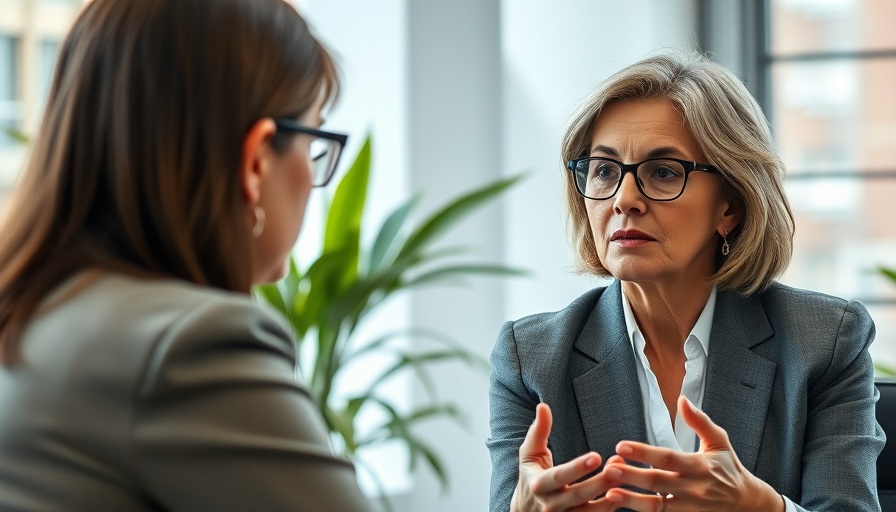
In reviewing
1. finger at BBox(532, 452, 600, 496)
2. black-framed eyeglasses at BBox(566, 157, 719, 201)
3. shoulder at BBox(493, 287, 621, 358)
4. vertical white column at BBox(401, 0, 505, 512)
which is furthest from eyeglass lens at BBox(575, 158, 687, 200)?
vertical white column at BBox(401, 0, 505, 512)

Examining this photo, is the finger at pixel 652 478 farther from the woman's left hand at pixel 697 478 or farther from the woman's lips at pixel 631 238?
the woman's lips at pixel 631 238

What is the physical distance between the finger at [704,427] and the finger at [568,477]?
5.2 inches

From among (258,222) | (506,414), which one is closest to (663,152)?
(506,414)

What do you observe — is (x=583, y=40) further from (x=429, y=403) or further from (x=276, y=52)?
(x=276, y=52)

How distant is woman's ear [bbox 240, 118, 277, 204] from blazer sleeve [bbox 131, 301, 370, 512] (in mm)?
179

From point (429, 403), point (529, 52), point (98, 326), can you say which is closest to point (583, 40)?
point (529, 52)

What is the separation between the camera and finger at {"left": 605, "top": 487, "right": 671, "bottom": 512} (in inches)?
58.8

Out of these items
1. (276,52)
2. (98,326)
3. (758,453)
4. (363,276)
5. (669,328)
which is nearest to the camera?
(98,326)

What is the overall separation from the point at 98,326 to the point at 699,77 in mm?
1373

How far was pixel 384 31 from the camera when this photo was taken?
400 cm

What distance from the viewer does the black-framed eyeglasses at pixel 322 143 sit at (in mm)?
1084

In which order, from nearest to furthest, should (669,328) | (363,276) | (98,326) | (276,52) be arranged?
(98,326), (276,52), (669,328), (363,276)

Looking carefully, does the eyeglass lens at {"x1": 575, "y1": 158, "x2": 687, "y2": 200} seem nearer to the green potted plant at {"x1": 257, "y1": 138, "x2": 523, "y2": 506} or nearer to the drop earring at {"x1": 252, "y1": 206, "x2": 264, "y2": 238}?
the drop earring at {"x1": 252, "y1": 206, "x2": 264, "y2": 238}

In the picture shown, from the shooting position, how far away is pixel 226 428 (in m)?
0.87
